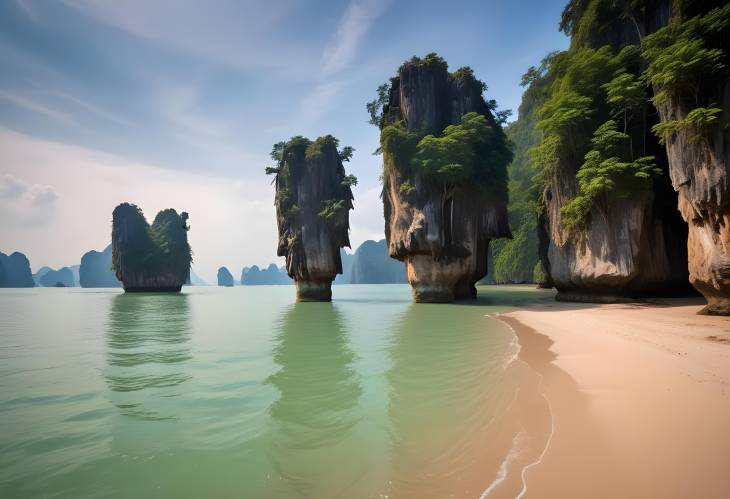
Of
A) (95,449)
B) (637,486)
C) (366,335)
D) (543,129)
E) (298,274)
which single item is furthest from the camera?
(298,274)

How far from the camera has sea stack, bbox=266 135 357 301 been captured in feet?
95.5

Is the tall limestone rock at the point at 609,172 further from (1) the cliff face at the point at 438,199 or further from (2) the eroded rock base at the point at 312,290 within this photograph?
(2) the eroded rock base at the point at 312,290

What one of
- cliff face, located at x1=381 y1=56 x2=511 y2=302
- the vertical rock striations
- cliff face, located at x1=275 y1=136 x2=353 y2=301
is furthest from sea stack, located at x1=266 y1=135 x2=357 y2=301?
the vertical rock striations

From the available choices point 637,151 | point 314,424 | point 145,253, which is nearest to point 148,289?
point 145,253

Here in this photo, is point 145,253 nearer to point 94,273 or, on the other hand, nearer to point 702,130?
point 702,130

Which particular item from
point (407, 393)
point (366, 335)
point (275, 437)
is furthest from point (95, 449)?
point (366, 335)

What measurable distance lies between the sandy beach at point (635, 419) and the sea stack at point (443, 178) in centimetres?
1574

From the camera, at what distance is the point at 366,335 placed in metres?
10.5

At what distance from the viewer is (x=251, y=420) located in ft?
13.4

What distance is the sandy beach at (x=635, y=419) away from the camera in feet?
7.70

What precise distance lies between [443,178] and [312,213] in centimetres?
1283

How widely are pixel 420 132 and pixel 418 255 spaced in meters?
8.97

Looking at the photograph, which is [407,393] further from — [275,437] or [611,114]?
[611,114]

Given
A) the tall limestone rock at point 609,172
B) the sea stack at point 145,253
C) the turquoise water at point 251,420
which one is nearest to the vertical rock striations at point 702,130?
the tall limestone rock at point 609,172
